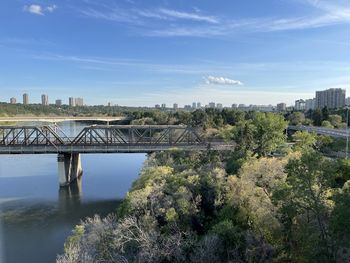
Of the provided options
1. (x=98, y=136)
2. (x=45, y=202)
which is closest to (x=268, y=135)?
(x=98, y=136)

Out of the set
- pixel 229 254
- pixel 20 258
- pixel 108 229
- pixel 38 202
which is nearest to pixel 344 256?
pixel 229 254

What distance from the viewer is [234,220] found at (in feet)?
83.3

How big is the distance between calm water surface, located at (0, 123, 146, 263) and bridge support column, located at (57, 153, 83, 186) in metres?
1.46

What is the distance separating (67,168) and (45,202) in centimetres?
1154

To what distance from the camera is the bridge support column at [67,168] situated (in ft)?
194

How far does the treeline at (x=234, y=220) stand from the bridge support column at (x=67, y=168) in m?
27.2

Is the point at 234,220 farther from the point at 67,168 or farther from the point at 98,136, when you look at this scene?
the point at 98,136

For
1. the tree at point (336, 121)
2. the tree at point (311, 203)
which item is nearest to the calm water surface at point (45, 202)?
the tree at point (311, 203)

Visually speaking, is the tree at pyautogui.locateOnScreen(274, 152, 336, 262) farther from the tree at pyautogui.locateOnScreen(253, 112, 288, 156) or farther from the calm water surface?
the tree at pyautogui.locateOnScreen(253, 112, 288, 156)

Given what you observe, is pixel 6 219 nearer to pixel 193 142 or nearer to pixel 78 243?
pixel 78 243

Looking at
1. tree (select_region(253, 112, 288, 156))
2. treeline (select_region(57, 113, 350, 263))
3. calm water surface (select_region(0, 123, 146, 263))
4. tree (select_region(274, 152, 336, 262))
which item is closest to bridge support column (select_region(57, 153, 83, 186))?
calm water surface (select_region(0, 123, 146, 263))

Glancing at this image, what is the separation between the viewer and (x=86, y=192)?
180 feet

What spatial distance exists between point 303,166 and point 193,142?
46991 mm

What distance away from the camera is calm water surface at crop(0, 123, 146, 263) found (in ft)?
110
